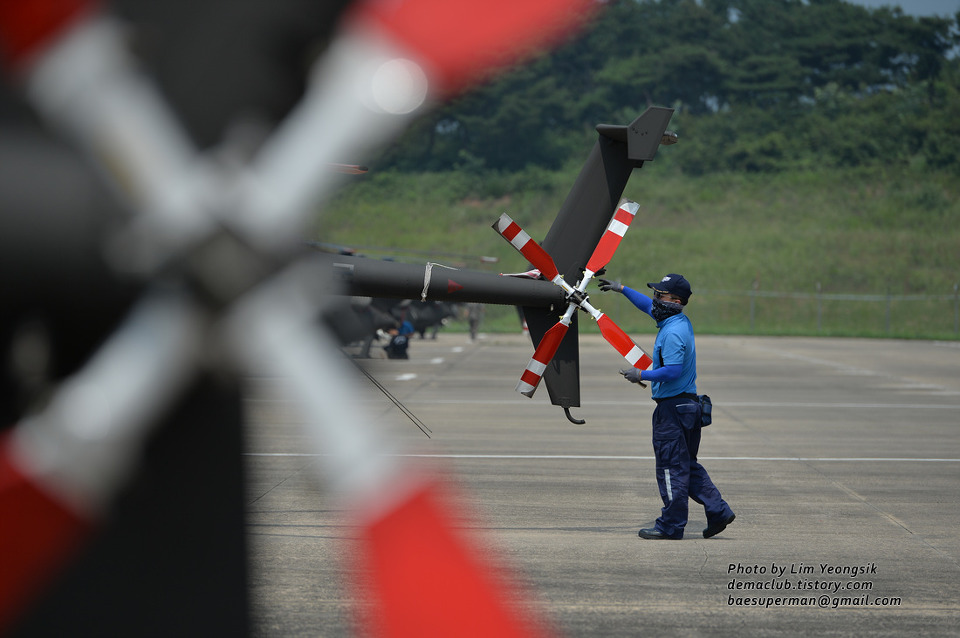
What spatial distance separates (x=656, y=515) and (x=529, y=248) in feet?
8.38

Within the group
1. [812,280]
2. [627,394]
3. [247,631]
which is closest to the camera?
[247,631]

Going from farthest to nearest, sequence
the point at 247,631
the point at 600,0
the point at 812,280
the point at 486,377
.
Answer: the point at 812,280, the point at 486,377, the point at 247,631, the point at 600,0

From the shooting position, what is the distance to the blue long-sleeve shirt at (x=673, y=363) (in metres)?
7.13

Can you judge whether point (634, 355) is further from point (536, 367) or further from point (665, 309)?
point (536, 367)

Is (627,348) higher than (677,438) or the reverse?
higher

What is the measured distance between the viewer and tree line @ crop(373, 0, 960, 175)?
58500 millimetres

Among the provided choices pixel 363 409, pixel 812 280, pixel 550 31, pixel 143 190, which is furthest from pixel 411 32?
pixel 812 280

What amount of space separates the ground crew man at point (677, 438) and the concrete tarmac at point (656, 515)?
20cm

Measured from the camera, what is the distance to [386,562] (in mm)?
2664

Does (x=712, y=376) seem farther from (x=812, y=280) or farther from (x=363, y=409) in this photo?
(x=812, y=280)

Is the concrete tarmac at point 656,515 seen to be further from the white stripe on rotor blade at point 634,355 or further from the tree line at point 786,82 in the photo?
the tree line at point 786,82

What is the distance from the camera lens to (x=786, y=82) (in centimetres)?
6394

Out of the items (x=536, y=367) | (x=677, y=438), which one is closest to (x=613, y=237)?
(x=536, y=367)

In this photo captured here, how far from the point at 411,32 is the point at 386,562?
148cm
